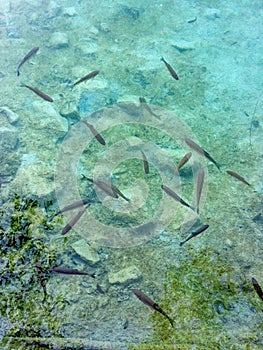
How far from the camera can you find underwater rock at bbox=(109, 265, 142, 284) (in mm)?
3829

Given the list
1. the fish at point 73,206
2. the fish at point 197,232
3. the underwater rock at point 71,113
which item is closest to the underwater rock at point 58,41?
the underwater rock at point 71,113

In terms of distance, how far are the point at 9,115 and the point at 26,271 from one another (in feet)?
9.64

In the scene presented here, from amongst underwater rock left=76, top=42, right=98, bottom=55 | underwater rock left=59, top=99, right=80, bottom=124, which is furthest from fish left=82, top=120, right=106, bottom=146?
underwater rock left=76, top=42, right=98, bottom=55

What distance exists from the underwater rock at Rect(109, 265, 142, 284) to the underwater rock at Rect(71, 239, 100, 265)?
0.26 metres

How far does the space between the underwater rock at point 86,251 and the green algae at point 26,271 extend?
0.90ft

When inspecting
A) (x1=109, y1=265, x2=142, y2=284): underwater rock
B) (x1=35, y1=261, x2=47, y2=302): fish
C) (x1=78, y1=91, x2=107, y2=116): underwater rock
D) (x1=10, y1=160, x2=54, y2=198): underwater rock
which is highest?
(x1=78, y1=91, x2=107, y2=116): underwater rock

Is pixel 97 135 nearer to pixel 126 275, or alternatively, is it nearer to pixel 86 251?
pixel 86 251

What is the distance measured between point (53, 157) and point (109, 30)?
14.5 feet

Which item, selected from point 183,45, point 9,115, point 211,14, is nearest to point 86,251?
point 9,115

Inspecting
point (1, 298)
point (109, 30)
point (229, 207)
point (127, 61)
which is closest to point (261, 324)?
point (229, 207)

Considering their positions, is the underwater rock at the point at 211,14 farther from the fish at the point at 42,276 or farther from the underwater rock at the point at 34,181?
the fish at the point at 42,276

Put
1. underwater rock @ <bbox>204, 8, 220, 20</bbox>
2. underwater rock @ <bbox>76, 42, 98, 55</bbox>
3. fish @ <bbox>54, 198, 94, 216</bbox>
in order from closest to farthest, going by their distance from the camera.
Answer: fish @ <bbox>54, 198, 94, 216</bbox>
underwater rock @ <bbox>76, 42, 98, 55</bbox>
underwater rock @ <bbox>204, 8, 220, 20</bbox>

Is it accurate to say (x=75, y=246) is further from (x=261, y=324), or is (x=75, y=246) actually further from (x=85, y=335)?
(x=261, y=324)

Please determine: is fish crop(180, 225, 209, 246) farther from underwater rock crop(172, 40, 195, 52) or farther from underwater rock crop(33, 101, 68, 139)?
underwater rock crop(172, 40, 195, 52)
